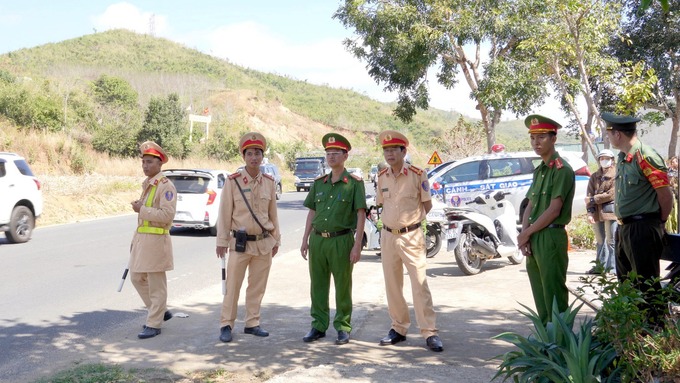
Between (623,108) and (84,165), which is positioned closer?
(623,108)

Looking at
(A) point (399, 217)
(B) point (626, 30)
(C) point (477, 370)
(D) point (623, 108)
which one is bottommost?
(C) point (477, 370)

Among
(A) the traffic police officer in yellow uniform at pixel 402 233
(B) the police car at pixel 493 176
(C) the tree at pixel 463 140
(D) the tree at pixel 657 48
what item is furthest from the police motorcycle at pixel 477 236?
(C) the tree at pixel 463 140

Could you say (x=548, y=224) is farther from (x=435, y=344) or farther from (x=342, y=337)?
(x=342, y=337)

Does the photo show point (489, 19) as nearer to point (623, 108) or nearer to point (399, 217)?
point (623, 108)

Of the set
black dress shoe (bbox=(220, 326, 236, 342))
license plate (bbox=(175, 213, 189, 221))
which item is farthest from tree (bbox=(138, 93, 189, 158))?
black dress shoe (bbox=(220, 326, 236, 342))

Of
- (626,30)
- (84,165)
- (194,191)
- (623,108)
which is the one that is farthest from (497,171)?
(84,165)

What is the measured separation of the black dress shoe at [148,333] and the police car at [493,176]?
30.4 feet

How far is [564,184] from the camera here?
17.7ft

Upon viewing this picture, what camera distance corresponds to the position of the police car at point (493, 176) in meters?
→ 15.3

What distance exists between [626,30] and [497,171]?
8655mm

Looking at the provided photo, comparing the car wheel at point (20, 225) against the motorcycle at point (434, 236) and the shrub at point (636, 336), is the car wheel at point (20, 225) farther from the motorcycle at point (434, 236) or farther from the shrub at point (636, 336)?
the shrub at point (636, 336)

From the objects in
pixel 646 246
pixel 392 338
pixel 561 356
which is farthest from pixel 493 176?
pixel 561 356

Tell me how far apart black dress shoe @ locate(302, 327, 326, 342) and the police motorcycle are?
12.8 ft

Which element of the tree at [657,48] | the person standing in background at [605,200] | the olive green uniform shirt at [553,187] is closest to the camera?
the olive green uniform shirt at [553,187]
